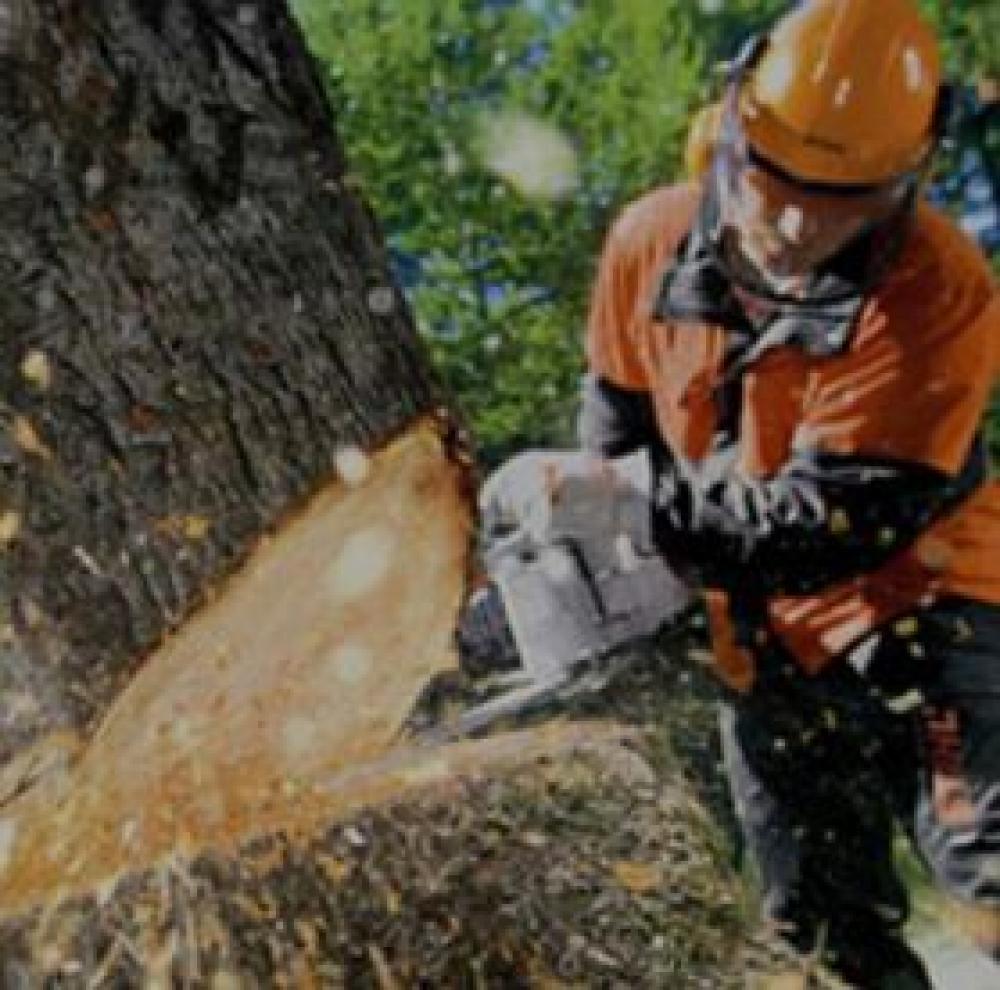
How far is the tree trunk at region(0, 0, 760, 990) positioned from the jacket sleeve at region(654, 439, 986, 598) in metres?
0.66

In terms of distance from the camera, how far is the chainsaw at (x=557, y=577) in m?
3.08

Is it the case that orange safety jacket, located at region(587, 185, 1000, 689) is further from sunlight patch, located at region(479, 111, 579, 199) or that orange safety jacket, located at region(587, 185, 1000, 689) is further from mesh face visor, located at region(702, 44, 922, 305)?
sunlight patch, located at region(479, 111, 579, 199)

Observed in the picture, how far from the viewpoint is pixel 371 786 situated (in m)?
2.54

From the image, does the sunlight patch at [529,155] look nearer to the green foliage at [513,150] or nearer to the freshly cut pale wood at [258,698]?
the green foliage at [513,150]

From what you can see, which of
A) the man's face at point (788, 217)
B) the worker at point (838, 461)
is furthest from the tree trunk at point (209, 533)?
the man's face at point (788, 217)

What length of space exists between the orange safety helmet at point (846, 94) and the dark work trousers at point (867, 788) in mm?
777

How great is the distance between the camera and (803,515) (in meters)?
3.09

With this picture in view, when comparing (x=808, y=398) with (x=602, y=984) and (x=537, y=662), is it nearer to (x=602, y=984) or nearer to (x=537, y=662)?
(x=537, y=662)

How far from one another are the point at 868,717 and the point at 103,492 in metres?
1.63

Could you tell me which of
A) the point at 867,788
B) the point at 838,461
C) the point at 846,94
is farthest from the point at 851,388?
the point at 867,788

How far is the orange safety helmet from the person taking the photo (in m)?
3.17

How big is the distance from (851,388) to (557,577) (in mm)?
584

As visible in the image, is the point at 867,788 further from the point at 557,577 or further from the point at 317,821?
the point at 317,821

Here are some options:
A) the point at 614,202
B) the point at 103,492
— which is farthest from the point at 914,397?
the point at 614,202
